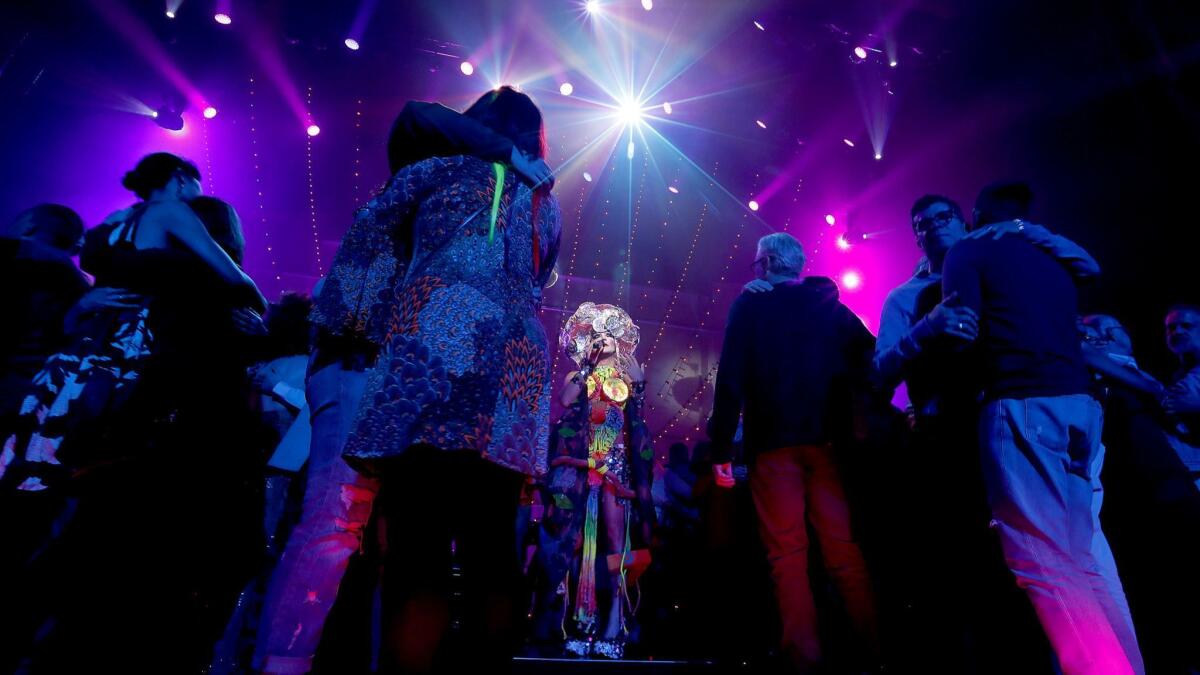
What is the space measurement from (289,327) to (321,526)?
2.31 meters

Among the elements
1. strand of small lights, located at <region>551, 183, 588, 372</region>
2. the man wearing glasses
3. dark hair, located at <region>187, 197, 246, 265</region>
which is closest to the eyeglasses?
the man wearing glasses

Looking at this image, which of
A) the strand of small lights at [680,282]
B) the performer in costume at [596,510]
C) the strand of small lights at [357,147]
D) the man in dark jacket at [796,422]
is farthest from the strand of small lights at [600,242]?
the man in dark jacket at [796,422]

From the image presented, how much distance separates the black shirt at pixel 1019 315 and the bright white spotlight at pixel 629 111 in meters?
8.07

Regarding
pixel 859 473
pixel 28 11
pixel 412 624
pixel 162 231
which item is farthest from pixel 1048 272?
pixel 28 11

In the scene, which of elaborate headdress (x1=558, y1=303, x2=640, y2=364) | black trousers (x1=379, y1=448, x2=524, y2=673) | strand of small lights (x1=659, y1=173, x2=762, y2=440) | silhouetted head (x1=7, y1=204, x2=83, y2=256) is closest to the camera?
black trousers (x1=379, y1=448, x2=524, y2=673)

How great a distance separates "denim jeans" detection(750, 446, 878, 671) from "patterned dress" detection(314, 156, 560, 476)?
1791 millimetres

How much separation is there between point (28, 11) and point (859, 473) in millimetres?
9921

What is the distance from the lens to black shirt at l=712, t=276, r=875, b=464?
277 cm

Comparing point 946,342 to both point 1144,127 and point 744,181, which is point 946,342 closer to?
point 1144,127

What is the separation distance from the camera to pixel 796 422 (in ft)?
8.93

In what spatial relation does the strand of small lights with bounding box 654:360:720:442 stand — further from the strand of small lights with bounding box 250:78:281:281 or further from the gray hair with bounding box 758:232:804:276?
the strand of small lights with bounding box 250:78:281:281

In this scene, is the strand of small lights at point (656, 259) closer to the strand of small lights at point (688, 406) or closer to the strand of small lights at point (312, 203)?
the strand of small lights at point (688, 406)

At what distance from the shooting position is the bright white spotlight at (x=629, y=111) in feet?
30.9

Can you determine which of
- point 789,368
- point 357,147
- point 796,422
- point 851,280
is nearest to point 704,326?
point 851,280
